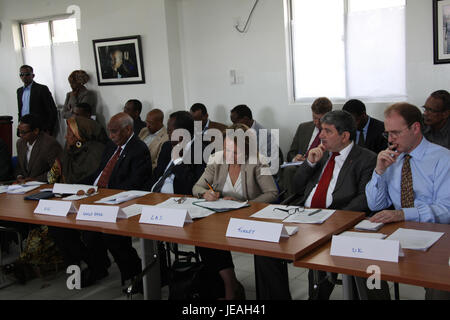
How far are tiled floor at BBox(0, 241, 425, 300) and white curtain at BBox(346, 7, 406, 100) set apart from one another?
8.44ft

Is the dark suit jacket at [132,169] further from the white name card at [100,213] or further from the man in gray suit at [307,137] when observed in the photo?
the man in gray suit at [307,137]

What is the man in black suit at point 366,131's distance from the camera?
4797 mm

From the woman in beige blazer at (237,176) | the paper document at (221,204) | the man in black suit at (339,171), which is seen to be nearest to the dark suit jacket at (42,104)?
the woman in beige blazer at (237,176)

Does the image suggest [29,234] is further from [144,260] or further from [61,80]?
[61,80]

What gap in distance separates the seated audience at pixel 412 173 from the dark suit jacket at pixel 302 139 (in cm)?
261

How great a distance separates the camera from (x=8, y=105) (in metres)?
8.38

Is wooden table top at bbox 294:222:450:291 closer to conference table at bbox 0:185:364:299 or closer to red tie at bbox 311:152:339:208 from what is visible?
conference table at bbox 0:185:364:299

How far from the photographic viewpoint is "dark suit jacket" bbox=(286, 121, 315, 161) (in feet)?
17.6

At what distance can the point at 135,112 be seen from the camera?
6680mm

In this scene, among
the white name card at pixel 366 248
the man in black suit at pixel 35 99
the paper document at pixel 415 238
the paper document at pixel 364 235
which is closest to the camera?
the white name card at pixel 366 248

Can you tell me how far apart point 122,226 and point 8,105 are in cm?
650

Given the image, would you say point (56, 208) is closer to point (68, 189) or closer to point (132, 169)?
point (68, 189)

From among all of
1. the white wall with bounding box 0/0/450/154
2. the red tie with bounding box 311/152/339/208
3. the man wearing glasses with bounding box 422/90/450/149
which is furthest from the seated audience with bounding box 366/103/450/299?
the white wall with bounding box 0/0/450/154

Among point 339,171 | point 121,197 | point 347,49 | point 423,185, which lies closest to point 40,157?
point 121,197
